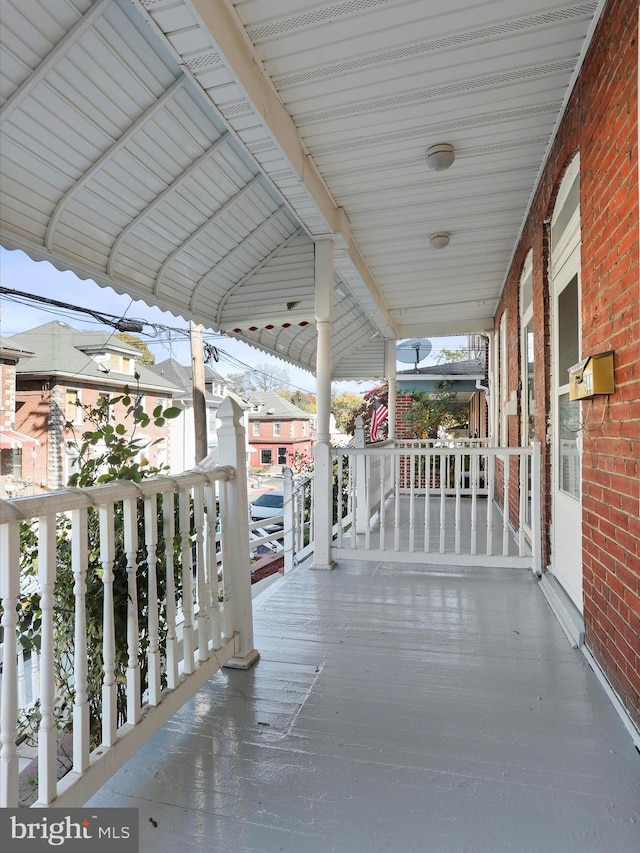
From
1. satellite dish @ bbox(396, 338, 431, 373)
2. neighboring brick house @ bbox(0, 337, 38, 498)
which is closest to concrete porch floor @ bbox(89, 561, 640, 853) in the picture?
neighboring brick house @ bbox(0, 337, 38, 498)

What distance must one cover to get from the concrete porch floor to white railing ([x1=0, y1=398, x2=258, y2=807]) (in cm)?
17

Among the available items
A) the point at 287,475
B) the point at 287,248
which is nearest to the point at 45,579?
the point at 287,248

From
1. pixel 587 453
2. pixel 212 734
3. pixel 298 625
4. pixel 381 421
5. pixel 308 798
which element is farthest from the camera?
pixel 381 421

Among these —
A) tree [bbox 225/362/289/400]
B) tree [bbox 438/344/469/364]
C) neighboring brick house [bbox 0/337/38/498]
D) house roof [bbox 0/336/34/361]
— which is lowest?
neighboring brick house [bbox 0/337/38/498]

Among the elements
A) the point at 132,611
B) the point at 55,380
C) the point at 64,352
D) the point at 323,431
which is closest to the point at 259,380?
the point at 64,352

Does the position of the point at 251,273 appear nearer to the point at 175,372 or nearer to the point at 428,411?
the point at 428,411

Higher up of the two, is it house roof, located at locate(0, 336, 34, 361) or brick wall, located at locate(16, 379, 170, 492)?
house roof, located at locate(0, 336, 34, 361)

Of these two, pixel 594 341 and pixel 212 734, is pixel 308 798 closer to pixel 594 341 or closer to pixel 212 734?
pixel 212 734

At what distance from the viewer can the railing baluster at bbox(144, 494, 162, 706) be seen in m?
1.60

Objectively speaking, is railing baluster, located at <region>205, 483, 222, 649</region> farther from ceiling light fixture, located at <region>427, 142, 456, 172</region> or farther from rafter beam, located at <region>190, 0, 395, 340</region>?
ceiling light fixture, located at <region>427, 142, 456, 172</region>

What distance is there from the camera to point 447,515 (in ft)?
20.9

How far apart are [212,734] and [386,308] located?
224 inches

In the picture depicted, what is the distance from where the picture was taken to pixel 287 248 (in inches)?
167

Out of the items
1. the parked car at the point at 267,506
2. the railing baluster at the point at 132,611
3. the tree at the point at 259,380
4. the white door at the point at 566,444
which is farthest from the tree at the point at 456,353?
the railing baluster at the point at 132,611
